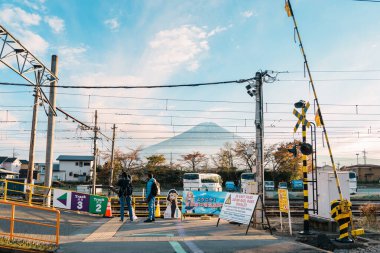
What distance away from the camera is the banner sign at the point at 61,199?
51.4ft

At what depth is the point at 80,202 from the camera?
610 inches

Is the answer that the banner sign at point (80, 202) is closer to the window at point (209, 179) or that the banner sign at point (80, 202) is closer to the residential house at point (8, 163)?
the window at point (209, 179)

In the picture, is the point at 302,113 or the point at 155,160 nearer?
the point at 302,113

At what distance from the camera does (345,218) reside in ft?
29.7

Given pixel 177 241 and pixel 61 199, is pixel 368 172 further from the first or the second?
pixel 177 241

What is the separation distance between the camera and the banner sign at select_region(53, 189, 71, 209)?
1567 centimetres

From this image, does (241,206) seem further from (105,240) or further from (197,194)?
(105,240)

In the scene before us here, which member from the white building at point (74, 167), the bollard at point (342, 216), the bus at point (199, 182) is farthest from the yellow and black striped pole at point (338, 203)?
the white building at point (74, 167)

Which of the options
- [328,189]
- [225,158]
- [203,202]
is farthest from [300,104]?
[225,158]

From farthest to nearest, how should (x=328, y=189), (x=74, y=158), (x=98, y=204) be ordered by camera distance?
(x=74, y=158), (x=98, y=204), (x=328, y=189)

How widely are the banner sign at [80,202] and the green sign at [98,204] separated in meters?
0.22

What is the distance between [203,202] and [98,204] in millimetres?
4964

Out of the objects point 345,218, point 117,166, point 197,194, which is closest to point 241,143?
point 117,166

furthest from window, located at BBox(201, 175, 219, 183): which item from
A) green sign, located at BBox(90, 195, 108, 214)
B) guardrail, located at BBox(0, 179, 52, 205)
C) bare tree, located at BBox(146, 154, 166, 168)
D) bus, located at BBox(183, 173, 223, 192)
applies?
bare tree, located at BBox(146, 154, 166, 168)
